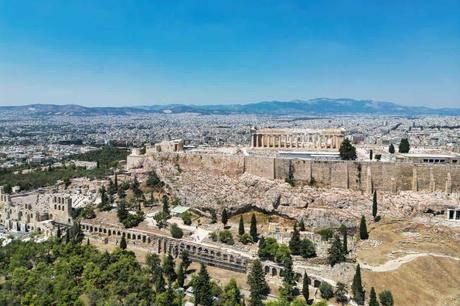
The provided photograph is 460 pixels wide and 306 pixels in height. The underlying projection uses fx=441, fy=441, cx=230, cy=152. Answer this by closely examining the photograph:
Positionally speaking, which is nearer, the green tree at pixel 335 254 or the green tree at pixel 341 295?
the green tree at pixel 341 295

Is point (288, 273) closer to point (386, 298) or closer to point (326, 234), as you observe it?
point (386, 298)

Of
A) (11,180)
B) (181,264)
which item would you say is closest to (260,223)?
(181,264)

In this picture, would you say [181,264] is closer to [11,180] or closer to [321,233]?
[321,233]

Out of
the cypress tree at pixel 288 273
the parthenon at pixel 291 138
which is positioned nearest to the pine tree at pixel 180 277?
the cypress tree at pixel 288 273

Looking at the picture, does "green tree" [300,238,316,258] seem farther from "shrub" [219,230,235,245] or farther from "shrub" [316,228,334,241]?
"shrub" [219,230,235,245]

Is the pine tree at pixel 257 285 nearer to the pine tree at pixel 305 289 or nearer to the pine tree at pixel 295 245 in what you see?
the pine tree at pixel 305 289

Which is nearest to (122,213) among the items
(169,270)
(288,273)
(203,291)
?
(169,270)

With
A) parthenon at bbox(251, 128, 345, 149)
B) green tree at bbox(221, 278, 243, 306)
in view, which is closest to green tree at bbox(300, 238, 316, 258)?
green tree at bbox(221, 278, 243, 306)
